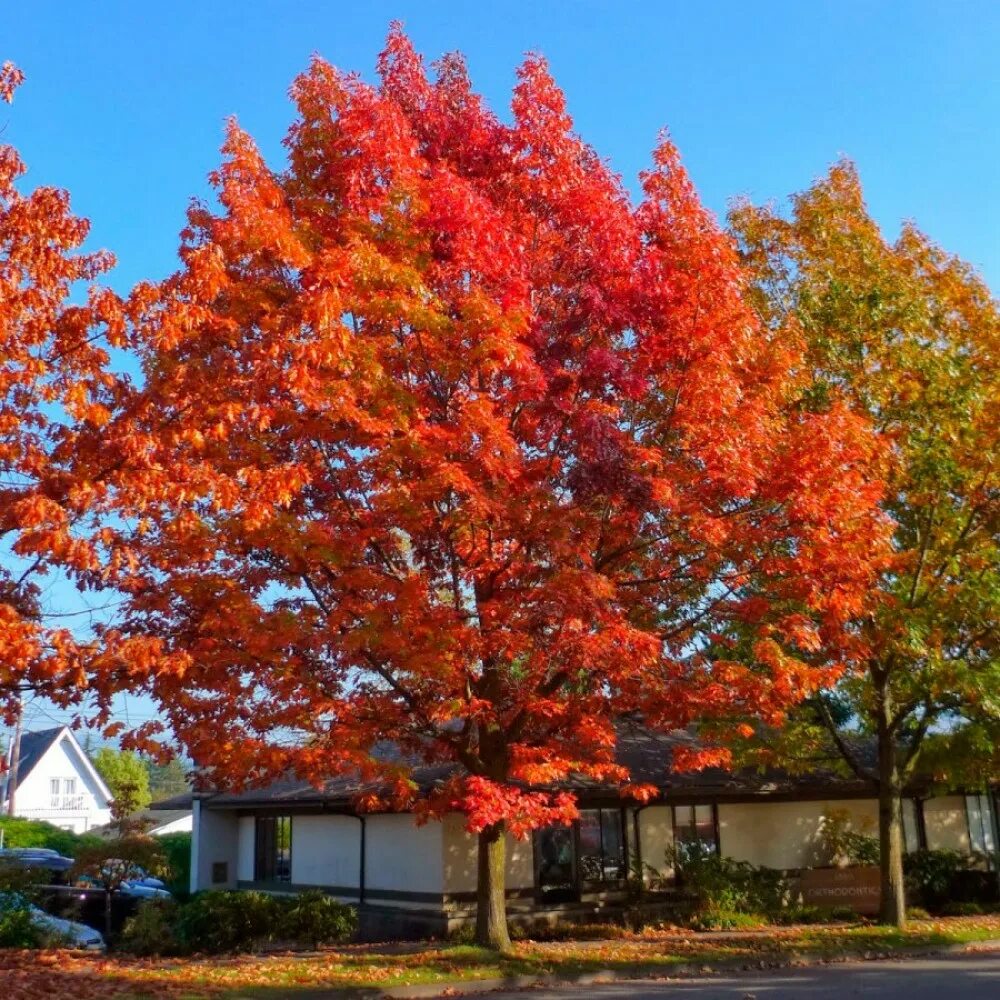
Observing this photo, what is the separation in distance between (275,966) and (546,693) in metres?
5.22

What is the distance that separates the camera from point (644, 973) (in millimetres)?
15414

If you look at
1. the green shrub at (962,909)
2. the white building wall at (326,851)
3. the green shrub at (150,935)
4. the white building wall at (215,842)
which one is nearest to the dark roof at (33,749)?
the white building wall at (215,842)

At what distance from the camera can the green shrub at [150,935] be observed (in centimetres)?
1758

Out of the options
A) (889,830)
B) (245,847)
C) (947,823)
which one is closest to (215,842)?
(245,847)

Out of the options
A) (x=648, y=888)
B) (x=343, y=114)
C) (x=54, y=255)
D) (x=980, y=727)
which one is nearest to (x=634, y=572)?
(x=343, y=114)

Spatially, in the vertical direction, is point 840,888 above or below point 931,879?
below

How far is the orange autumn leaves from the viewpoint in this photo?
11477 millimetres

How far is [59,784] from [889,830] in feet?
191

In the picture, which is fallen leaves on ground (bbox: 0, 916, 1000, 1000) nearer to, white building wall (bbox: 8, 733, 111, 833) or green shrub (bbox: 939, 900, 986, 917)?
green shrub (bbox: 939, 900, 986, 917)

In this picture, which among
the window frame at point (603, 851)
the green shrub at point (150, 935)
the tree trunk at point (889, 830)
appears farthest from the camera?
the window frame at point (603, 851)

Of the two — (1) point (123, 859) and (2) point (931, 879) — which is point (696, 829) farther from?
(1) point (123, 859)

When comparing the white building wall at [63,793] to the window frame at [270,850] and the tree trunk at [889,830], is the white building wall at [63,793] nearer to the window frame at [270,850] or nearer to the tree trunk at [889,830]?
the window frame at [270,850]

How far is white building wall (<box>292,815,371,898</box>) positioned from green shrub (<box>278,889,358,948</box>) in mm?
4022

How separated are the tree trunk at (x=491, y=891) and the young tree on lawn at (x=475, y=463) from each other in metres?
1.36
